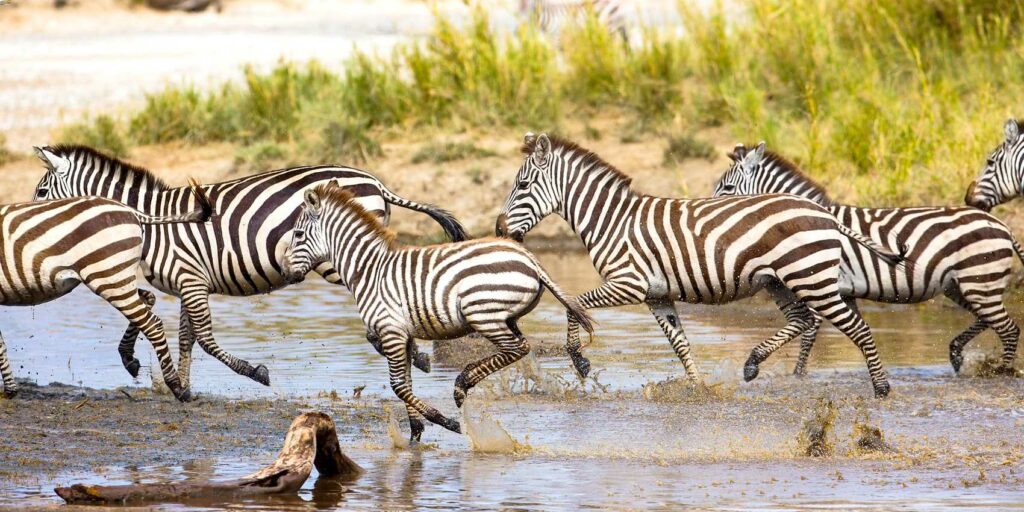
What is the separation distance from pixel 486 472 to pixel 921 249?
157 inches

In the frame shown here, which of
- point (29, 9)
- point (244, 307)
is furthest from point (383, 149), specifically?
point (29, 9)

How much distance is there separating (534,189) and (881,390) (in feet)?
8.91

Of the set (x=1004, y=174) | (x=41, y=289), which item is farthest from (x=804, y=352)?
(x=41, y=289)

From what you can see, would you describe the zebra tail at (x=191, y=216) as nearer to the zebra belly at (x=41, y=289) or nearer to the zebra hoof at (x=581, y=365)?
the zebra belly at (x=41, y=289)

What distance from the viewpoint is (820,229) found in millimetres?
9430

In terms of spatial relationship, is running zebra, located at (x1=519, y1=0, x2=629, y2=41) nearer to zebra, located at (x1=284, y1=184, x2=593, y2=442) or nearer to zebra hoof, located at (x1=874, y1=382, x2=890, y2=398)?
zebra hoof, located at (x1=874, y1=382, x2=890, y2=398)

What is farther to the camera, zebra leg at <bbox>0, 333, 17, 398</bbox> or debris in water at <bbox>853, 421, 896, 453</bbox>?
zebra leg at <bbox>0, 333, 17, 398</bbox>

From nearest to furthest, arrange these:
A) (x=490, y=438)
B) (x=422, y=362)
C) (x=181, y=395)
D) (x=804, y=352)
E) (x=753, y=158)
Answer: (x=490, y=438), (x=181, y=395), (x=422, y=362), (x=804, y=352), (x=753, y=158)

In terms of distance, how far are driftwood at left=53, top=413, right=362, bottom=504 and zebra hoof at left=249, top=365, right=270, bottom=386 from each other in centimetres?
238

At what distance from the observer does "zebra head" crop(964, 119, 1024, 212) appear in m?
11.3

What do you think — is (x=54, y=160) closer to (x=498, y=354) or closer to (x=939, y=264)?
(x=498, y=354)

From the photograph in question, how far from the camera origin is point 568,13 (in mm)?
19859

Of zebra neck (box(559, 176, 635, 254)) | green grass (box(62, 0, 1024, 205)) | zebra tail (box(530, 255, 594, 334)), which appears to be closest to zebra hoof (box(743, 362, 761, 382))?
zebra neck (box(559, 176, 635, 254))

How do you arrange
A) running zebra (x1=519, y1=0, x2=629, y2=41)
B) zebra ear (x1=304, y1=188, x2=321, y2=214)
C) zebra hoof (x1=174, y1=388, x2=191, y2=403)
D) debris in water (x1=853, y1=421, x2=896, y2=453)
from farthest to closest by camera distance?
1. running zebra (x1=519, y1=0, x2=629, y2=41)
2. zebra hoof (x1=174, y1=388, x2=191, y2=403)
3. zebra ear (x1=304, y1=188, x2=321, y2=214)
4. debris in water (x1=853, y1=421, x2=896, y2=453)
